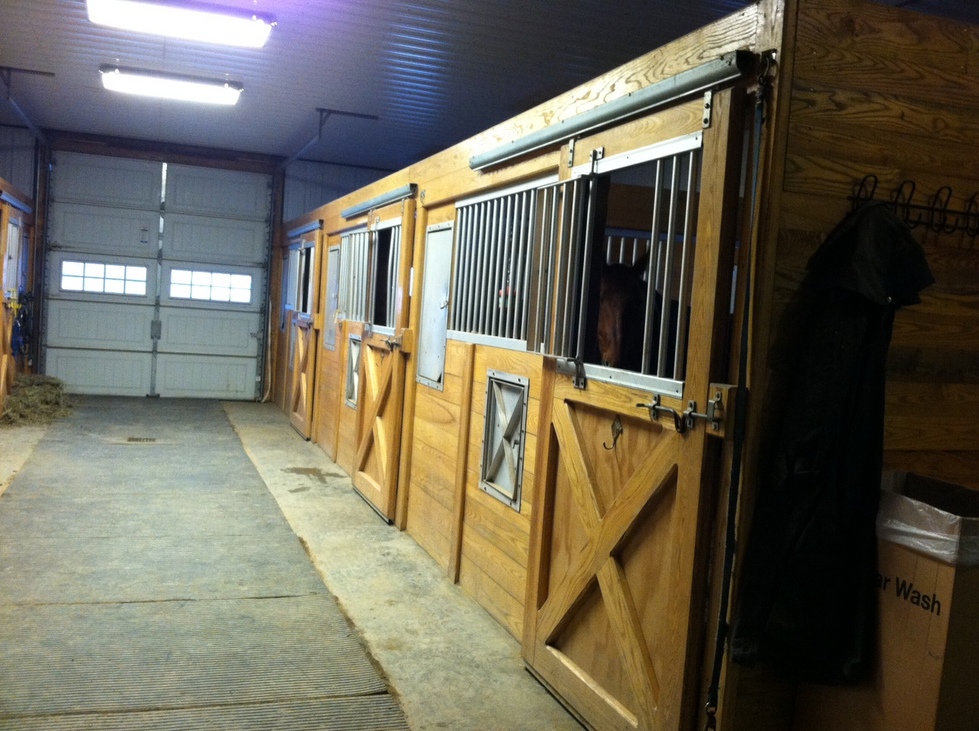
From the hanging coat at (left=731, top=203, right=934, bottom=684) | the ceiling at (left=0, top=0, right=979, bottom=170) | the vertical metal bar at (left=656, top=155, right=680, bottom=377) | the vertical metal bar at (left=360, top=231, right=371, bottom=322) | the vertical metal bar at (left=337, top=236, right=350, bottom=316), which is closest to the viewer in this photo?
the hanging coat at (left=731, top=203, right=934, bottom=684)

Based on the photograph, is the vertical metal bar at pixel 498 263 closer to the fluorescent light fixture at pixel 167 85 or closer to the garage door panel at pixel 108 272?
the fluorescent light fixture at pixel 167 85

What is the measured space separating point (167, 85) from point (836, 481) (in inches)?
245

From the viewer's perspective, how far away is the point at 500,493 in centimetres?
352

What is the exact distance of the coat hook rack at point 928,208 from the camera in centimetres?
215

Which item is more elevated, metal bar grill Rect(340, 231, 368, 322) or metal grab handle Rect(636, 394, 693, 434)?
metal bar grill Rect(340, 231, 368, 322)

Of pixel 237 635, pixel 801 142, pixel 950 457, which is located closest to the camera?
pixel 801 142

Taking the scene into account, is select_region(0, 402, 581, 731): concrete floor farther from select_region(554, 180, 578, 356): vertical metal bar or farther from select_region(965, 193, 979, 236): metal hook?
select_region(965, 193, 979, 236): metal hook

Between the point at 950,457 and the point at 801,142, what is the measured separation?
3.28 ft

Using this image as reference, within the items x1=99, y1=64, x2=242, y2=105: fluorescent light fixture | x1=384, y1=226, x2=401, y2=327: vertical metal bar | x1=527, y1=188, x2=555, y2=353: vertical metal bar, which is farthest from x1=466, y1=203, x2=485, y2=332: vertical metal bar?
x1=99, y1=64, x2=242, y2=105: fluorescent light fixture

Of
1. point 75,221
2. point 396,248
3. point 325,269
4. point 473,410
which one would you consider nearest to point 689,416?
point 473,410

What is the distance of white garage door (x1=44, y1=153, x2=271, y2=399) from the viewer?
392 inches

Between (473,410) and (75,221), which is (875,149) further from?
(75,221)

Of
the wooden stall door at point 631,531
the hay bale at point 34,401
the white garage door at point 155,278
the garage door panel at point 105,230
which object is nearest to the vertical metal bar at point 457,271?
the wooden stall door at point 631,531

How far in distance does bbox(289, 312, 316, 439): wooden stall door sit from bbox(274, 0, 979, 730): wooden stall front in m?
4.46
